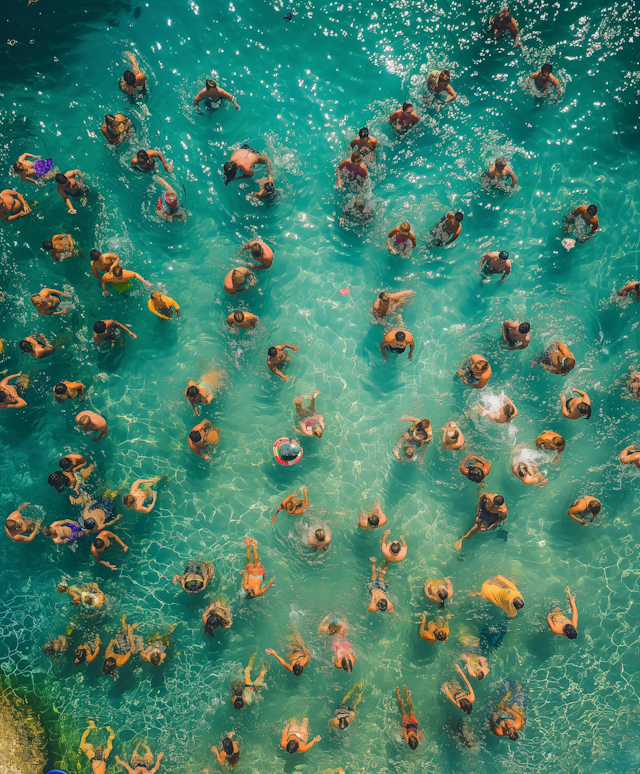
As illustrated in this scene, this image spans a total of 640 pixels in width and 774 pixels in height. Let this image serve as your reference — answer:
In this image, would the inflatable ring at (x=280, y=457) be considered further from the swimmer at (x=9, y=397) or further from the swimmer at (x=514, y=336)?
the swimmer at (x=9, y=397)

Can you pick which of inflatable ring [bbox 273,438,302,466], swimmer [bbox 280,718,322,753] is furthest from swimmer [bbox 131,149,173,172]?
swimmer [bbox 280,718,322,753]

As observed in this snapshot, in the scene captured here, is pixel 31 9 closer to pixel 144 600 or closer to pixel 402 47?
pixel 402 47

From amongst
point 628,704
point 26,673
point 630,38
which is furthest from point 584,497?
point 26,673

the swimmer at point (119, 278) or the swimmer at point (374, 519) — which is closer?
the swimmer at point (374, 519)

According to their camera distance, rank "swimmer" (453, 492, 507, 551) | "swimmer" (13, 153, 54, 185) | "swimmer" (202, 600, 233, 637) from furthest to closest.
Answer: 1. "swimmer" (13, 153, 54, 185)
2. "swimmer" (453, 492, 507, 551)
3. "swimmer" (202, 600, 233, 637)

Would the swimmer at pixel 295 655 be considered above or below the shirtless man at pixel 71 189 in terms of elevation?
below

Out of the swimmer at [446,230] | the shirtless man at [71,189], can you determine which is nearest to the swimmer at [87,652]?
the shirtless man at [71,189]

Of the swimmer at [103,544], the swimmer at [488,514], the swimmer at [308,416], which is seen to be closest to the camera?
the swimmer at [103,544]

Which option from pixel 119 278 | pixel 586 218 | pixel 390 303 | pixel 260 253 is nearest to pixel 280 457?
pixel 390 303

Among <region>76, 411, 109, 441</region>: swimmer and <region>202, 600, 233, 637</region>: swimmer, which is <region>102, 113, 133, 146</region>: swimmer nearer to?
<region>76, 411, 109, 441</region>: swimmer
